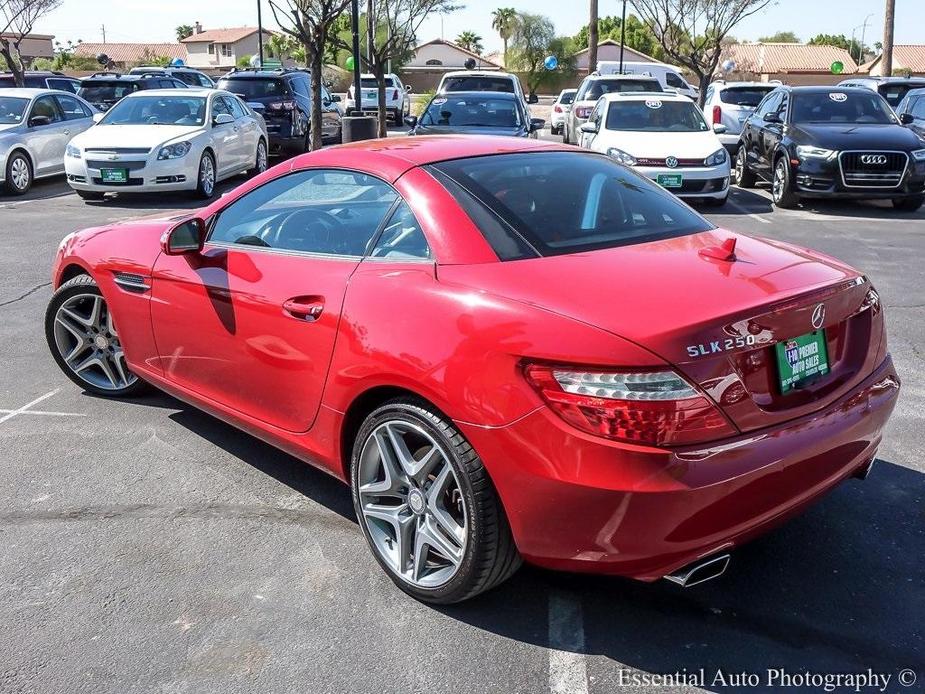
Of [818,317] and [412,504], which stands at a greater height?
[818,317]

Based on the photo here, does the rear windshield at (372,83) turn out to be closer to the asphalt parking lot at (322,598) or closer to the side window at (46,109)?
the side window at (46,109)

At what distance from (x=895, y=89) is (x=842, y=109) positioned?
282 inches

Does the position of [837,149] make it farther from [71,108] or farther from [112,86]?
[112,86]

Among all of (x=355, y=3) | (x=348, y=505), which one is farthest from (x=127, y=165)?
(x=348, y=505)

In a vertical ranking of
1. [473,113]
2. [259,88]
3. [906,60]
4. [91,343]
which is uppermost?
[906,60]

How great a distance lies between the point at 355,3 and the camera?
17.5 meters

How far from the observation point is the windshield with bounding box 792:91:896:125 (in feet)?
42.6

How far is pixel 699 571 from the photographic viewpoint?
280cm

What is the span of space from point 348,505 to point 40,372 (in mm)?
2831

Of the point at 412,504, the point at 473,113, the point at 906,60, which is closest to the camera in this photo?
the point at 412,504

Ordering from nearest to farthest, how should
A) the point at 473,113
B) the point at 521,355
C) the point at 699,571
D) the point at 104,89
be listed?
the point at 521,355, the point at 699,571, the point at 473,113, the point at 104,89

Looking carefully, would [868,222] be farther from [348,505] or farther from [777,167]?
[348,505]

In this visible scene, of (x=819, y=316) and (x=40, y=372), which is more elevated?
(x=819, y=316)

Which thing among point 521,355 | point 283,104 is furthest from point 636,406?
point 283,104
